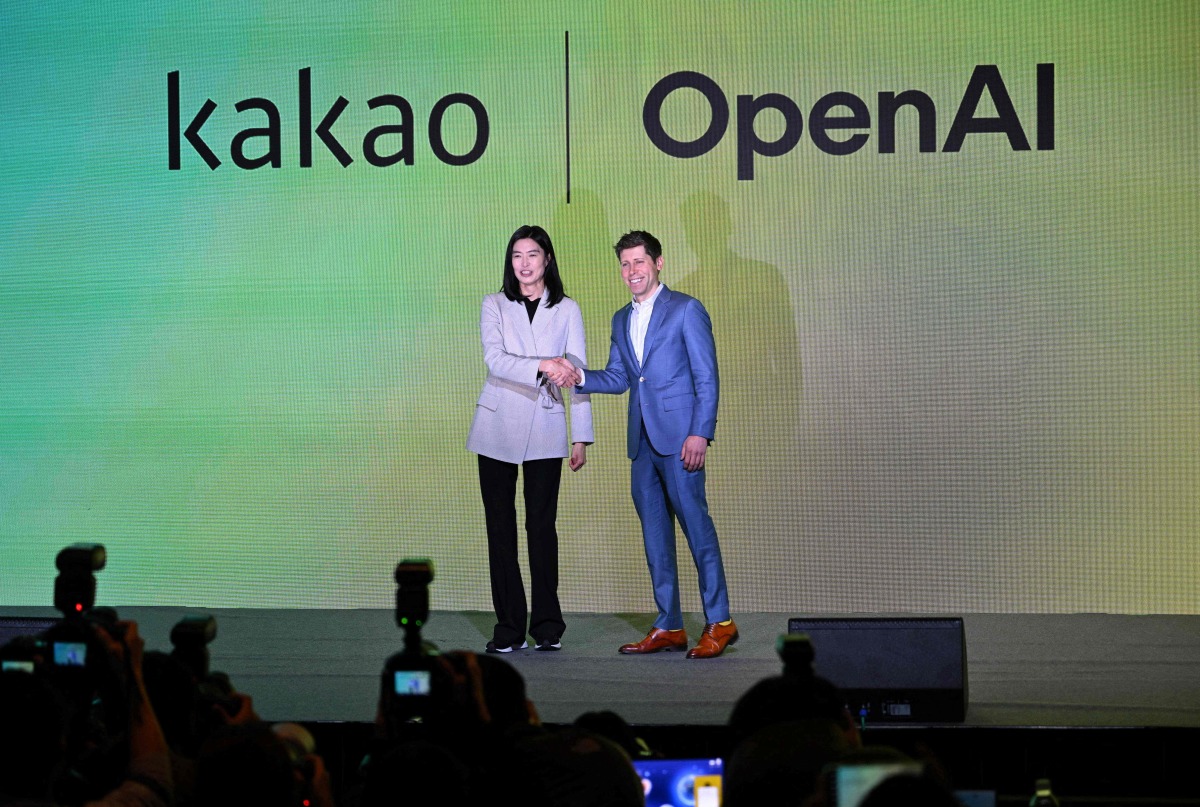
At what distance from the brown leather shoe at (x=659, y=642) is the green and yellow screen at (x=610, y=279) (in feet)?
3.42

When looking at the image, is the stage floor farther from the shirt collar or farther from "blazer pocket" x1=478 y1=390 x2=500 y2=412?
the shirt collar

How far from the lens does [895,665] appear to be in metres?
3.52

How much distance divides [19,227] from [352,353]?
1595mm

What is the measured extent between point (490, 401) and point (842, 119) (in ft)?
6.52

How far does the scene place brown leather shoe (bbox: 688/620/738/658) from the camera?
4492mm

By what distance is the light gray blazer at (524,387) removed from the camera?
4570 millimetres

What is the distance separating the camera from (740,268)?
5.62 m

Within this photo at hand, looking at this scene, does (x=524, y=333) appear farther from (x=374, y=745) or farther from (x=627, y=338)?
(x=374, y=745)

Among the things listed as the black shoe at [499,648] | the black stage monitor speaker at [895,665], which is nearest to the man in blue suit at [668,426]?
the black shoe at [499,648]

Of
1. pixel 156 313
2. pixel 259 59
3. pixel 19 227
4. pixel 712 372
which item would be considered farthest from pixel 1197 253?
pixel 19 227

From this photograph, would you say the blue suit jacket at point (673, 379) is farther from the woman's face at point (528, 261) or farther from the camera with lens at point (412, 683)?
the camera with lens at point (412, 683)

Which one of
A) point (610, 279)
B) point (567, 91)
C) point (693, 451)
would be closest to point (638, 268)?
point (693, 451)

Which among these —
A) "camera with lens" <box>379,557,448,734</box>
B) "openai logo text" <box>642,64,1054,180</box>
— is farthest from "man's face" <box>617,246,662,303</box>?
"camera with lens" <box>379,557,448,734</box>

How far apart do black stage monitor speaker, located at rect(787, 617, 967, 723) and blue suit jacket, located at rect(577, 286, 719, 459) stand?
103cm
